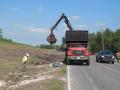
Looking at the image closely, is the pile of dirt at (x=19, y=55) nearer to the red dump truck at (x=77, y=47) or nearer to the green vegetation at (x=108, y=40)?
the red dump truck at (x=77, y=47)

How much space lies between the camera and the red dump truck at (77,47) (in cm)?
4612

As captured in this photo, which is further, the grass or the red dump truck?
the red dump truck

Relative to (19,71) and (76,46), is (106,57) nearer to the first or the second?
(76,46)

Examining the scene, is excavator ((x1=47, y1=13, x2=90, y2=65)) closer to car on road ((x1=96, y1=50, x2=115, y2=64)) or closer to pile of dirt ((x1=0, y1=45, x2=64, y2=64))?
pile of dirt ((x1=0, y1=45, x2=64, y2=64))

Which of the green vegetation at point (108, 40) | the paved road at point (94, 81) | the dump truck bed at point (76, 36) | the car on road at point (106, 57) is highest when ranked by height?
the green vegetation at point (108, 40)

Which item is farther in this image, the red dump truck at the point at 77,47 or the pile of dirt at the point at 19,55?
the pile of dirt at the point at 19,55

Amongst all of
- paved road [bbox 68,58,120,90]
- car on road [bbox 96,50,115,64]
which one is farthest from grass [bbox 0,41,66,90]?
car on road [bbox 96,50,115,64]

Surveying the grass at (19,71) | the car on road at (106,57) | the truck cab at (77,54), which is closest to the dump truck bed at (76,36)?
the truck cab at (77,54)

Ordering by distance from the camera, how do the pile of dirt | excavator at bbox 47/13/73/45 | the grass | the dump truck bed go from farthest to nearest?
excavator at bbox 47/13/73/45 < the pile of dirt < the dump truck bed < the grass

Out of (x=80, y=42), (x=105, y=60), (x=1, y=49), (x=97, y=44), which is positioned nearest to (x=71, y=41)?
(x=80, y=42)

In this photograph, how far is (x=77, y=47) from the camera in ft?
154

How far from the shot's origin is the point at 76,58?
4612 cm

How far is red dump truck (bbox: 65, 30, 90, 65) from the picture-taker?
46.1 metres

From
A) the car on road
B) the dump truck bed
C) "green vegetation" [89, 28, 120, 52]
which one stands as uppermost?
"green vegetation" [89, 28, 120, 52]
